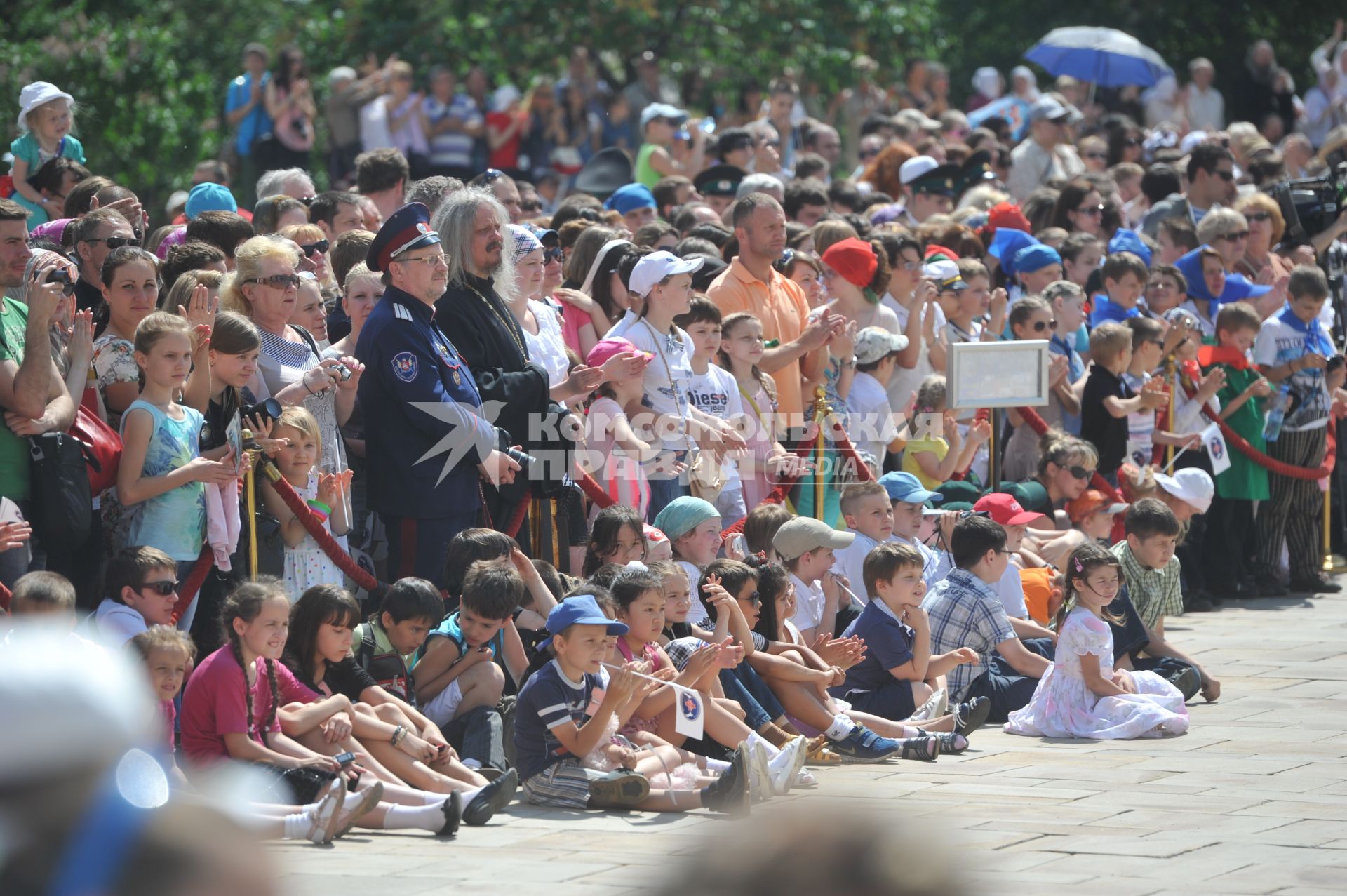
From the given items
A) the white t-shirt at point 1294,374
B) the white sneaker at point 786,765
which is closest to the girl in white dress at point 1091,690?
the white sneaker at point 786,765

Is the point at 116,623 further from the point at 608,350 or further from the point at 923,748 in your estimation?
the point at 923,748

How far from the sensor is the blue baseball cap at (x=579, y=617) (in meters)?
6.56

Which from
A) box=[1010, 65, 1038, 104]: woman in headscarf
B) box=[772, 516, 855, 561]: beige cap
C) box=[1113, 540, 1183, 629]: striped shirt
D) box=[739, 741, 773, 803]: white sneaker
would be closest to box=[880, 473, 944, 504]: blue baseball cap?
box=[772, 516, 855, 561]: beige cap

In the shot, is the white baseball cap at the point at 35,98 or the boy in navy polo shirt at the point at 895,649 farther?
the white baseball cap at the point at 35,98

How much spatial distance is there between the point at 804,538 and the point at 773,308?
6.10 feet

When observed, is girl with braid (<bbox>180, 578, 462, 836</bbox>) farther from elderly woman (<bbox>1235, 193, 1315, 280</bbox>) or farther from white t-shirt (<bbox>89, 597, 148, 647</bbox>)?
elderly woman (<bbox>1235, 193, 1315, 280</bbox>)

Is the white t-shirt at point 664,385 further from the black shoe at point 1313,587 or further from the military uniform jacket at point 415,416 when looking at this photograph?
the black shoe at point 1313,587

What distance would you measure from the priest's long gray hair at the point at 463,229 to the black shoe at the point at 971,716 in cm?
266

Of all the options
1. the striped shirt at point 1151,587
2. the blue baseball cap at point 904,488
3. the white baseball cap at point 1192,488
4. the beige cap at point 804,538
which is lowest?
the striped shirt at point 1151,587

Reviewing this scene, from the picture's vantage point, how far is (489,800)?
6180mm

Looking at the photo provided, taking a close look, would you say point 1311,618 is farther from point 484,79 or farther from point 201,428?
point 484,79

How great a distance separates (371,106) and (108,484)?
10.5 metres

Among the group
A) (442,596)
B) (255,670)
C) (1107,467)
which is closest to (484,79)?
(1107,467)

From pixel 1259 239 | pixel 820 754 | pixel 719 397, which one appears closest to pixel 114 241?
pixel 719 397
